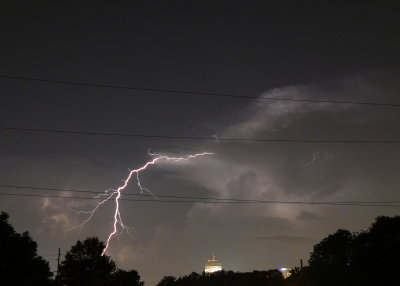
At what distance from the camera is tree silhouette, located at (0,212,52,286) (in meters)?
33.7

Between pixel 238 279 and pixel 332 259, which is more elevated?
pixel 332 259

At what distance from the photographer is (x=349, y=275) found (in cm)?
6197

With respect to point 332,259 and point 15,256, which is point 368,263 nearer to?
point 332,259

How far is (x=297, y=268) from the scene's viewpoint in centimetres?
7819

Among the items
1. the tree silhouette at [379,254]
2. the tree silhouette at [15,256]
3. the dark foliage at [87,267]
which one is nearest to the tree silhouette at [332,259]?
the tree silhouette at [379,254]

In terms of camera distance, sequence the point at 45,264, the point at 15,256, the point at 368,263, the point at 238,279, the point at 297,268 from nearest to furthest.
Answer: the point at 15,256 → the point at 45,264 → the point at 368,263 → the point at 297,268 → the point at 238,279

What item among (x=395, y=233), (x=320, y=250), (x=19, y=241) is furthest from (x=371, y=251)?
(x=19, y=241)

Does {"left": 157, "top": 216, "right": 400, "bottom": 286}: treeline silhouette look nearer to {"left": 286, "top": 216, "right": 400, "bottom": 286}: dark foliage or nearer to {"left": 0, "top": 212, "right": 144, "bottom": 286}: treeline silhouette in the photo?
{"left": 286, "top": 216, "right": 400, "bottom": 286}: dark foliage

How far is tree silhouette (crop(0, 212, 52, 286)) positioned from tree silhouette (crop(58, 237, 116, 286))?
11.3 ft

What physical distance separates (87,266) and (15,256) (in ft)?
25.8

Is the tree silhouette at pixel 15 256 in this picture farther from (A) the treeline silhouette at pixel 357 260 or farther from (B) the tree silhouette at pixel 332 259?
(B) the tree silhouette at pixel 332 259

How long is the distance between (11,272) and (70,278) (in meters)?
8.47

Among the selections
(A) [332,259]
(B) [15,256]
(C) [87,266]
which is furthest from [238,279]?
(B) [15,256]

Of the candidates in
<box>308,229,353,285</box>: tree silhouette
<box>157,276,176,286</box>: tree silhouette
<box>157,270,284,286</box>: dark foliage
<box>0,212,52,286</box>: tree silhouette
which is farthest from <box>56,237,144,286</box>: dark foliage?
<box>157,276,176,286</box>: tree silhouette
